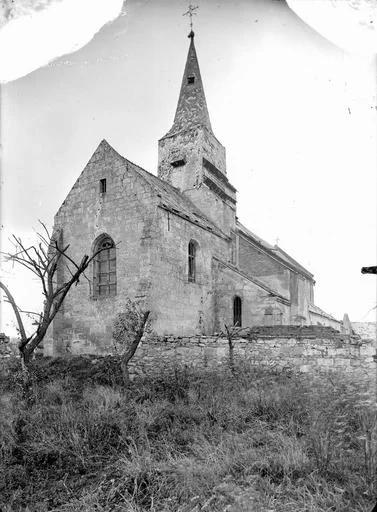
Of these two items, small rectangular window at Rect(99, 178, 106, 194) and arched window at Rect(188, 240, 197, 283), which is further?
arched window at Rect(188, 240, 197, 283)

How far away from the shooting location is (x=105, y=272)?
14.8 metres

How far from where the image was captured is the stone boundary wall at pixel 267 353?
10.5 m

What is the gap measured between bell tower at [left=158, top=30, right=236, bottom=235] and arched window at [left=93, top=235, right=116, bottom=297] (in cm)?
586

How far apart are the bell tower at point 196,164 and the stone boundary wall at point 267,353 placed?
8438 millimetres

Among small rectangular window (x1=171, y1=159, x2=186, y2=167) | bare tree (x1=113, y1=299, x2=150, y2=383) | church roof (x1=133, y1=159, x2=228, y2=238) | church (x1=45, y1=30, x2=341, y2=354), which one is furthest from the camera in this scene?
small rectangular window (x1=171, y1=159, x2=186, y2=167)

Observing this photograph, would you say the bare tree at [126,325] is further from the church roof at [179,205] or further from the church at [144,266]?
the church roof at [179,205]

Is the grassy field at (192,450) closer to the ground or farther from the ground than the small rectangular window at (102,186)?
closer to the ground

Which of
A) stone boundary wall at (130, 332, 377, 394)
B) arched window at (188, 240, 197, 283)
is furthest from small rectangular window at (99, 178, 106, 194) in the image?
stone boundary wall at (130, 332, 377, 394)

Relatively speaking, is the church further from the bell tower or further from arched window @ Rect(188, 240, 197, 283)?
the bell tower

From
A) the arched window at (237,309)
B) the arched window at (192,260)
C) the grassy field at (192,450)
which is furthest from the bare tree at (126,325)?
the arched window at (237,309)

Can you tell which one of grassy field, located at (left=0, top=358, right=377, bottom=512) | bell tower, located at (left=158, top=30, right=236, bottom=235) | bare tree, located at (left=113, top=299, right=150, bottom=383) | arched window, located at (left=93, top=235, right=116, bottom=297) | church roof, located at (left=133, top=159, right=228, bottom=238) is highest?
bell tower, located at (left=158, top=30, right=236, bottom=235)

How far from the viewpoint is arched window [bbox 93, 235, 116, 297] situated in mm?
14500

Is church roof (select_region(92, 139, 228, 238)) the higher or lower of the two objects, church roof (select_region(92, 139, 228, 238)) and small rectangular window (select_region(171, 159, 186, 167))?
the lower

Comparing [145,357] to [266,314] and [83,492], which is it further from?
[83,492]
